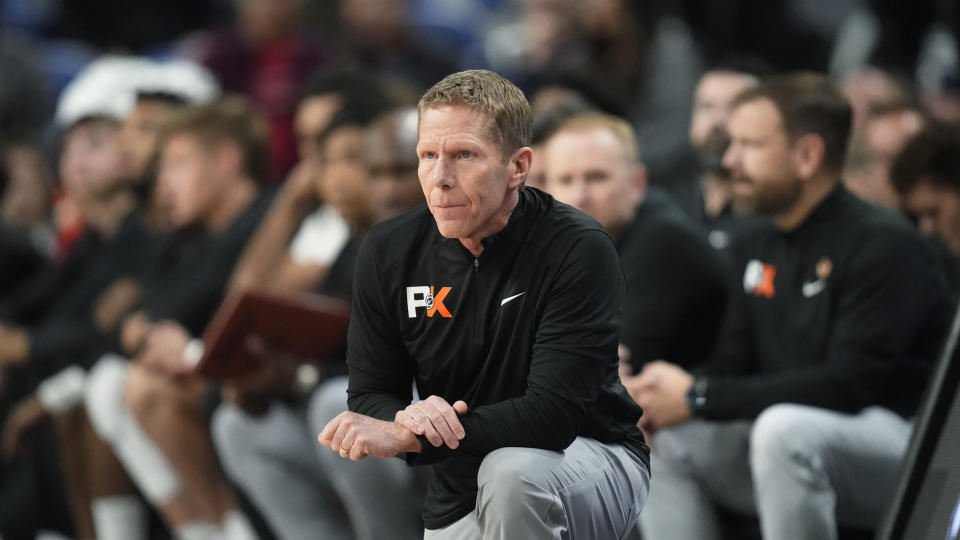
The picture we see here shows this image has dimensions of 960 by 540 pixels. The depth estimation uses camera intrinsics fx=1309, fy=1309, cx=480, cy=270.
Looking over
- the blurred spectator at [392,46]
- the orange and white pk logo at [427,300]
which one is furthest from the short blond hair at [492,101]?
the blurred spectator at [392,46]

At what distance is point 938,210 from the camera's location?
397cm

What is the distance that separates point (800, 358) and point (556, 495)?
129 cm

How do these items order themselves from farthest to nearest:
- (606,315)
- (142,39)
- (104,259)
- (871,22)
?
(142,39) < (871,22) < (104,259) < (606,315)

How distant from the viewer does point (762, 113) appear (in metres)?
3.66

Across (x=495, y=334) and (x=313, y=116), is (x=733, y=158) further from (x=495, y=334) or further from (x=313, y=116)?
(x=313, y=116)

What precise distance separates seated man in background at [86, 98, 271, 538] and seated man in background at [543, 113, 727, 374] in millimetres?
1649

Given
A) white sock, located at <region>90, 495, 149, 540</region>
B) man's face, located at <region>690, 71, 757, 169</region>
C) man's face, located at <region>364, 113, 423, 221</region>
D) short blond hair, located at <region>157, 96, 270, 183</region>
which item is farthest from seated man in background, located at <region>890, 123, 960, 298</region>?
white sock, located at <region>90, 495, 149, 540</region>

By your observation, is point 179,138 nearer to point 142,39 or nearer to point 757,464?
point 757,464

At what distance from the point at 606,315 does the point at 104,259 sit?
3.74 m

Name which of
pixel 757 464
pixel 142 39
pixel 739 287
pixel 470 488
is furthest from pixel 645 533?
pixel 142 39

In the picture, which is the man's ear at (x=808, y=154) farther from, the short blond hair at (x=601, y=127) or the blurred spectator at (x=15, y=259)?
the blurred spectator at (x=15, y=259)

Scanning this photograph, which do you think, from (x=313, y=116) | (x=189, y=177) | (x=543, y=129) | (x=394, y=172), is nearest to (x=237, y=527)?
(x=189, y=177)

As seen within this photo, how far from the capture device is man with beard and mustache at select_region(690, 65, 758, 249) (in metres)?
4.81

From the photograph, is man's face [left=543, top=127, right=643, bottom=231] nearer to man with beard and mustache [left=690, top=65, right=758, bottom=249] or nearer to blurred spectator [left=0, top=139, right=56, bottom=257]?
man with beard and mustache [left=690, top=65, right=758, bottom=249]
